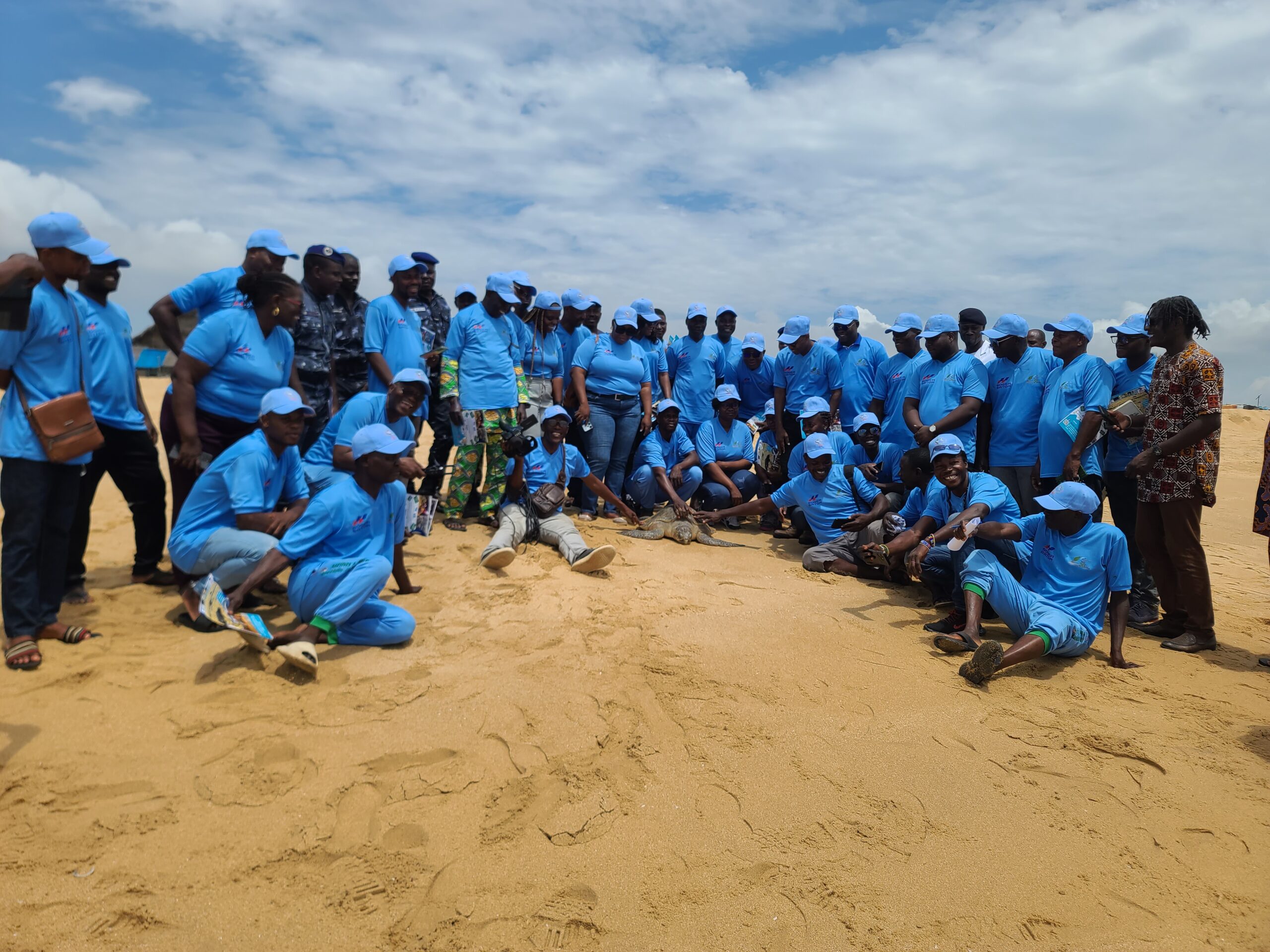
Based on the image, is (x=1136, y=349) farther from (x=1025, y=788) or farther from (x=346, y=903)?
(x=346, y=903)

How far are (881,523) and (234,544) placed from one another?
14.8 feet

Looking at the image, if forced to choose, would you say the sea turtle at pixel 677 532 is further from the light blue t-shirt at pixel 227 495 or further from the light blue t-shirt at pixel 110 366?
the light blue t-shirt at pixel 110 366

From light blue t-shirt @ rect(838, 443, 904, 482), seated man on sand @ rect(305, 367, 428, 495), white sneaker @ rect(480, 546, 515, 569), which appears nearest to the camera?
seated man on sand @ rect(305, 367, 428, 495)

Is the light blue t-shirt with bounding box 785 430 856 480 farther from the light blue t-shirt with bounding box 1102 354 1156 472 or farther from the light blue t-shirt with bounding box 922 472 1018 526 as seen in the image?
the light blue t-shirt with bounding box 1102 354 1156 472

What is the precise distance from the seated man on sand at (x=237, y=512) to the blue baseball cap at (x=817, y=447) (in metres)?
3.83

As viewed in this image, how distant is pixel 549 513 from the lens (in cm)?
625

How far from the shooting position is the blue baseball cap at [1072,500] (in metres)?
4.57

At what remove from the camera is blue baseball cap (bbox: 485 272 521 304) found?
641 centimetres

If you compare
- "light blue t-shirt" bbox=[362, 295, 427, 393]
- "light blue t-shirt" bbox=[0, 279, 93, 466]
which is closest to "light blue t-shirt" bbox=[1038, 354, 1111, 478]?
"light blue t-shirt" bbox=[362, 295, 427, 393]

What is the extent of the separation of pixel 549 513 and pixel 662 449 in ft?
6.33

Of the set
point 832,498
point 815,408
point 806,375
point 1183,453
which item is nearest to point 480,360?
point 815,408

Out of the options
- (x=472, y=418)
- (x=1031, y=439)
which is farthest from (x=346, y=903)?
(x=1031, y=439)

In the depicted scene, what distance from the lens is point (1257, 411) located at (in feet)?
75.1

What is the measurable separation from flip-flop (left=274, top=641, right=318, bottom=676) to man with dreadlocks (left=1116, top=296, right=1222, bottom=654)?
194 inches
